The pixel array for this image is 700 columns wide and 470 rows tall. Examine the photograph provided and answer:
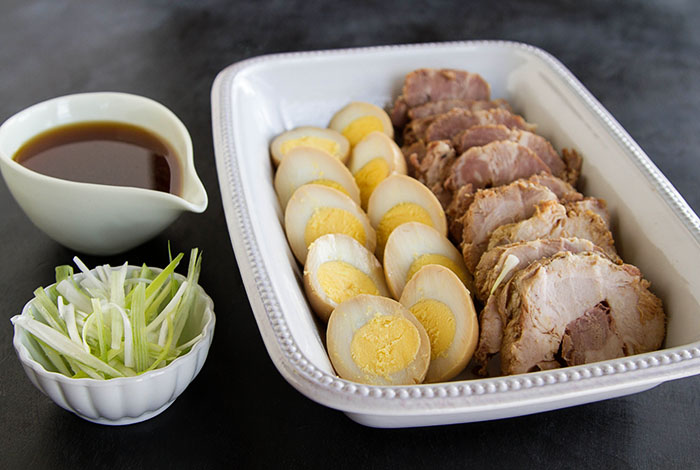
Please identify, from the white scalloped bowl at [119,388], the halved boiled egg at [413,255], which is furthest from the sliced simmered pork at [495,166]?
the white scalloped bowl at [119,388]

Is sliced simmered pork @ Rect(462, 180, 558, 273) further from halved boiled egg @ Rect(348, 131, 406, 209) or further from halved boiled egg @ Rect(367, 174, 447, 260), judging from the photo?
halved boiled egg @ Rect(348, 131, 406, 209)

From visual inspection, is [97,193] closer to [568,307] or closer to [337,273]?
[337,273]

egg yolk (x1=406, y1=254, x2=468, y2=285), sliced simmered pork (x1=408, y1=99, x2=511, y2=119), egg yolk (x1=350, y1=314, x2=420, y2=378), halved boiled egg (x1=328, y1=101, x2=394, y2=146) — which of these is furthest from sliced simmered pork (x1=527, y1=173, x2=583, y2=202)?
egg yolk (x1=350, y1=314, x2=420, y2=378)

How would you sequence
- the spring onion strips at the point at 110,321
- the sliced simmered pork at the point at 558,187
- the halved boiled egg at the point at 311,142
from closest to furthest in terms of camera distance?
the spring onion strips at the point at 110,321
the sliced simmered pork at the point at 558,187
the halved boiled egg at the point at 311,142

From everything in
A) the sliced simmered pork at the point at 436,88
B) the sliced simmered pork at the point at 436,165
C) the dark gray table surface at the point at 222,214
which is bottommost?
the dark gray table surface at the point at 222,214

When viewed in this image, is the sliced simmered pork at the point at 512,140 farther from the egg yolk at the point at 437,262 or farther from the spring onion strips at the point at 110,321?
the spring onion strips at the point at 110,321
